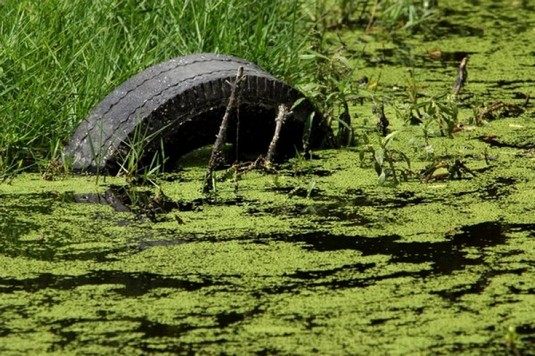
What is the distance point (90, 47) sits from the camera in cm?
507

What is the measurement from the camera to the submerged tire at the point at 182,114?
450cm

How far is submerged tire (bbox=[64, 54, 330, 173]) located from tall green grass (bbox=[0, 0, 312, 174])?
0.16 metres

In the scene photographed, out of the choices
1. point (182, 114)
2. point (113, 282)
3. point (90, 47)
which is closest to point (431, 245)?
point (113, 282)

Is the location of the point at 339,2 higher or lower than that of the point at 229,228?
higher

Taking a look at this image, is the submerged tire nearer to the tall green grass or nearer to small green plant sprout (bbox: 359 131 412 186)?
the tall green grass

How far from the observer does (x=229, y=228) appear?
387 centimetres

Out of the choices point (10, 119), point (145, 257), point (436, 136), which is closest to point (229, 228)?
point (145, 257)

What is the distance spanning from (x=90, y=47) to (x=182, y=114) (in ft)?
2.13

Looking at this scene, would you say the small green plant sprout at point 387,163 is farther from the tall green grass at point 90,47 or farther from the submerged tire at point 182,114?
the tall green grass at point 90,47

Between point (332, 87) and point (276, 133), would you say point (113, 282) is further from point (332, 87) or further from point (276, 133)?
point (332, 87)

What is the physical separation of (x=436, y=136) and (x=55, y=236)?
5.62ft

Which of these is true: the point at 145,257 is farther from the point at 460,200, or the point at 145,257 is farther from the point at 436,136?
the point at 436,136

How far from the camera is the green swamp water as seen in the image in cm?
299

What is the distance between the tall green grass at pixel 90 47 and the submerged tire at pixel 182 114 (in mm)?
162
